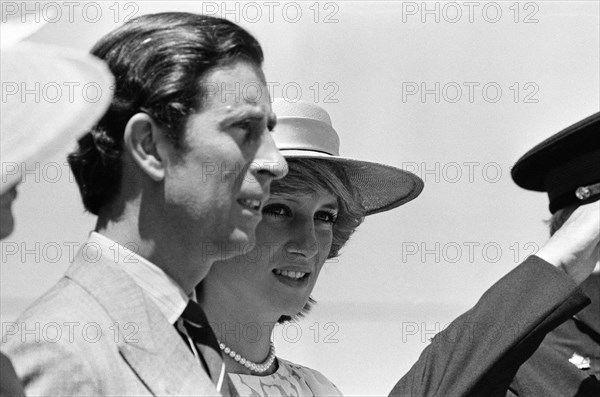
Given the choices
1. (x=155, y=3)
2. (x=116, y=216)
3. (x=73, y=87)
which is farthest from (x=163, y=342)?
(x=155, y=3)

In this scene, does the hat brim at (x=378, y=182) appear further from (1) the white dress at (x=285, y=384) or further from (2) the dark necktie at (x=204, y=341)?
(2) the dark necktie at (x=204, y=341)

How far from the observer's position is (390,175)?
2135 millimetres

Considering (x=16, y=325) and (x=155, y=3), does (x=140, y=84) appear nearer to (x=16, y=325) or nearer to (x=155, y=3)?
(x=16, y=325)

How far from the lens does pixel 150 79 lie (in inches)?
54.7

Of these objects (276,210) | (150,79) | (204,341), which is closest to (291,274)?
(276,210)

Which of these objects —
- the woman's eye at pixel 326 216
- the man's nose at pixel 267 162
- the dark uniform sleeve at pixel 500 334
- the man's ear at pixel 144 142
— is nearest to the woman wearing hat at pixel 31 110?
the man's ear at pixel 144 142

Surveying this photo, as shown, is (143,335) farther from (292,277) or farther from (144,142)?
(292,277)

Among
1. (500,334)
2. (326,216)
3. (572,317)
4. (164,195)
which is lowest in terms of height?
(572,317)

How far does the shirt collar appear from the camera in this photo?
1359 mm

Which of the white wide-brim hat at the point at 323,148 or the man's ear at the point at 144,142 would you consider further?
the white wide-brim hat at the point at 323,148

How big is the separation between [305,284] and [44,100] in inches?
32.7

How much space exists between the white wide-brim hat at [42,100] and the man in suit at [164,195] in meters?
0.12

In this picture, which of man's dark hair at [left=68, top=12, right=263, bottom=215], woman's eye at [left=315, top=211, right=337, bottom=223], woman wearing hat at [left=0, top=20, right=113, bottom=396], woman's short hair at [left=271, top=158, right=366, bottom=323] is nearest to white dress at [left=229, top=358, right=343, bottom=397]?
woman's short hair at [left=271, top=158, right=366, bottom=323]

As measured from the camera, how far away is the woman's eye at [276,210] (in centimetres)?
191
